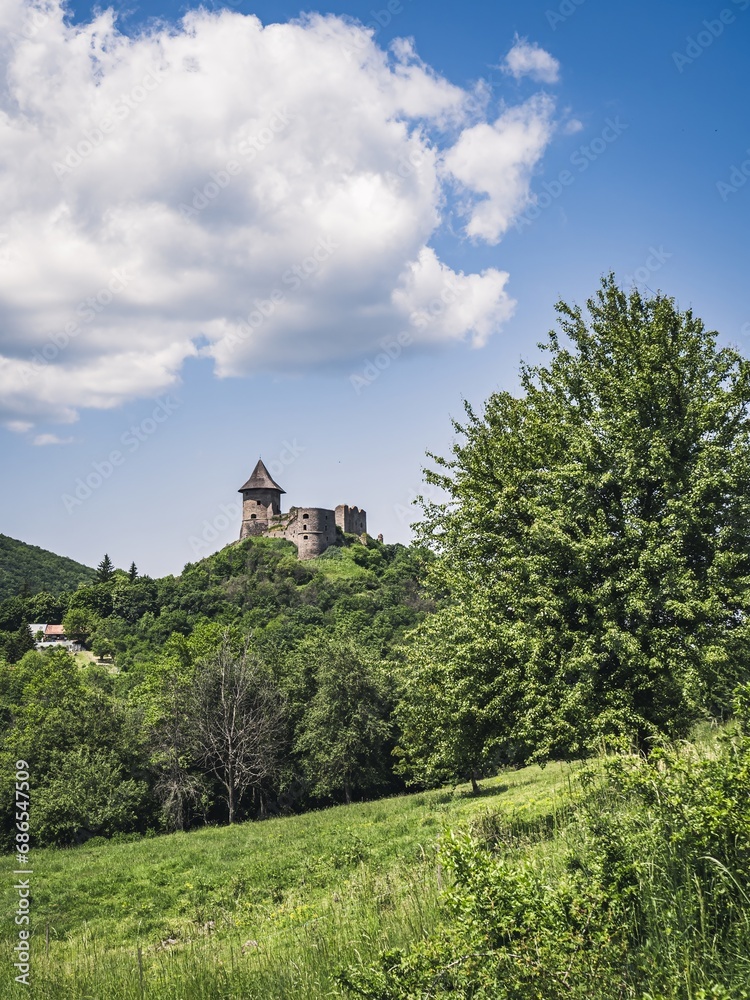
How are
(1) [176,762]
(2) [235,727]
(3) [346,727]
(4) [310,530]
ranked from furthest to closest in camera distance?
(4) [310,530]
(3) [346,727]
(2) [235,727]
(1) [176,762]

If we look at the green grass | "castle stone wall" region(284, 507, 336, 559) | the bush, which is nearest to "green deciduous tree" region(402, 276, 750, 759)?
the green grass

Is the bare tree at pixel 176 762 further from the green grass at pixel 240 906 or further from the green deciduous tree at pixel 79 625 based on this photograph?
the green deciduous tree at pixel 79 625

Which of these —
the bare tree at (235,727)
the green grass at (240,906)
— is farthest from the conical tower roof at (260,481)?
the green grass at (240,906)

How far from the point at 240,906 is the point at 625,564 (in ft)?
30.9

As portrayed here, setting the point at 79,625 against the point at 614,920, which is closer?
the point at 614,920

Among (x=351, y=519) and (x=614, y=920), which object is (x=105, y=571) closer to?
(x=351, y=519)

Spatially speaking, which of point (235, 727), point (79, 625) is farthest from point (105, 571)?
point (235, 727)

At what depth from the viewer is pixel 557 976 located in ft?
13.0

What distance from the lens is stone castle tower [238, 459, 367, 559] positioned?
128 m

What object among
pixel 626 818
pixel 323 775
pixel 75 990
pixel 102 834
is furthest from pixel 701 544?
pixel 323 775

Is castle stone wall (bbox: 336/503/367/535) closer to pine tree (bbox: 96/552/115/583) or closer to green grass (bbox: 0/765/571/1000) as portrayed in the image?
pine tree (bbox: 96/552/115/583)

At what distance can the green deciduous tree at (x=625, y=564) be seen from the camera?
1173cm

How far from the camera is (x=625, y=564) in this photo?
12547 mm

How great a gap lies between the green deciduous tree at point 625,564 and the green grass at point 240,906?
207cm
